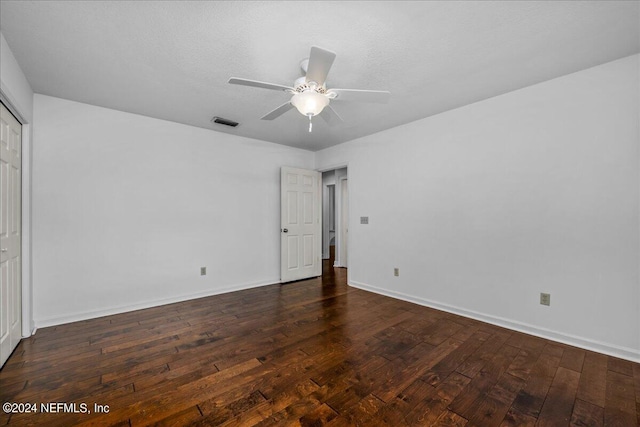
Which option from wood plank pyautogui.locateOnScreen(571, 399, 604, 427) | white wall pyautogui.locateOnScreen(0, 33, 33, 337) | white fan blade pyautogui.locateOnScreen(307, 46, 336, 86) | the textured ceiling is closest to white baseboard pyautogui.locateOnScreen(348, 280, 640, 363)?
wood plank pyautogui.locateOnScreen(571, 399, 604, 427)

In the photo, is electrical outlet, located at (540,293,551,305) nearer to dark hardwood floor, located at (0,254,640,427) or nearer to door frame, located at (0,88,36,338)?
dark hardwood floor, located at (0,254,640,427)

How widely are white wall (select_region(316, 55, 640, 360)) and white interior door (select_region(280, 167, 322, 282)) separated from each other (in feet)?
5.41

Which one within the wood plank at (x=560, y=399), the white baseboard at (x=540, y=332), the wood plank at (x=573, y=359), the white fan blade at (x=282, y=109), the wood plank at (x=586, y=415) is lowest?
the wood plank at (x=586, y=415)

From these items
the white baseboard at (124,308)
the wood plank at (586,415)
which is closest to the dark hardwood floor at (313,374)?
the wood plank at (586,415)

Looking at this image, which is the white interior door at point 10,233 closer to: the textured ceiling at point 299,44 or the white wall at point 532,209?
the textured ceiling at point 299,44

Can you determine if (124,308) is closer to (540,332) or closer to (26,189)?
(26,189)

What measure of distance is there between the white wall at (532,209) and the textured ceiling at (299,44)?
33 centimetres

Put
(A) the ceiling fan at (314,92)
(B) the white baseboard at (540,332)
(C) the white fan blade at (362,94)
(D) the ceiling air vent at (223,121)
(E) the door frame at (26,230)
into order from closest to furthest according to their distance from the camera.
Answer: (A) the ceiling fan at (314,92) → (C) the white fan blade at (362,94) → (B) the white baseboard at (540,332) → (E) the door frame at (26,230) → (D) the ceiling air vent at (223,121)

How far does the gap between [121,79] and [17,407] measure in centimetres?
263

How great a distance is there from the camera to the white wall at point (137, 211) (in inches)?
117

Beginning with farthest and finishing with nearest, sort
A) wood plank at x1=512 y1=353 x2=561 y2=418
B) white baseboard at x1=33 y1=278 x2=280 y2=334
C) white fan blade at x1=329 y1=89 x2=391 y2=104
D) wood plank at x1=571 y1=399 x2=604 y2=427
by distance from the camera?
white baseboard at x1=33 y1=278 x2=280 y2=334, white fan blade at x1=329 y1=89 x2=391 y2=104, wood plank at x1=512 y1=353 x2=561 y2=418, wood plank at x1=571 y1=399 x2=604 y2=427

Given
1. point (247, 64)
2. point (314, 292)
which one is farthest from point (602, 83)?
point (314, 292)

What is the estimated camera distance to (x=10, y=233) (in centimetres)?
237

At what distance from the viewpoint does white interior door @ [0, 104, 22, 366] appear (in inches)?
86.3
